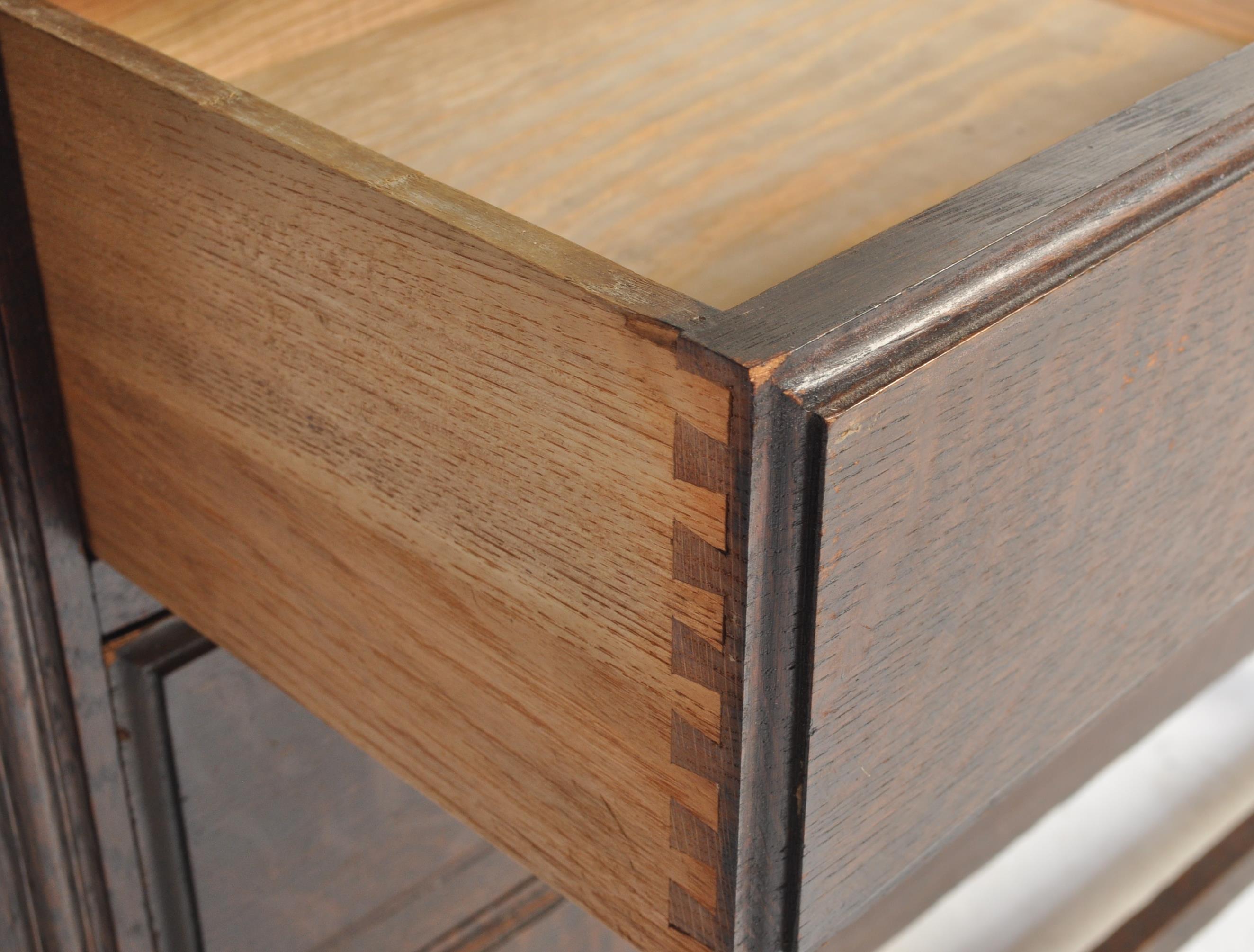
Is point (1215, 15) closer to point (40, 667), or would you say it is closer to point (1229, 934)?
point (40, 667)

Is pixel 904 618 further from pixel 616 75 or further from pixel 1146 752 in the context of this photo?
pixel 1146 752

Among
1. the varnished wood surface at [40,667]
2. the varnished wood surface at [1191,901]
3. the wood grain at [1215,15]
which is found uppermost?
the wood grain at [1215,15]

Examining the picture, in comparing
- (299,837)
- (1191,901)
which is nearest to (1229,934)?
(1191,901)

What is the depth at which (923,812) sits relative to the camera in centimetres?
46

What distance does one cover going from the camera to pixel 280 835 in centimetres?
87

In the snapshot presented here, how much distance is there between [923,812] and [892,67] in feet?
1.23

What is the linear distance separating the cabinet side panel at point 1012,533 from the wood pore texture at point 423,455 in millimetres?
39

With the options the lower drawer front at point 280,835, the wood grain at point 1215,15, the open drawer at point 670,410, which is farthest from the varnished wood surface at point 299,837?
the wood grain at point 1215,15

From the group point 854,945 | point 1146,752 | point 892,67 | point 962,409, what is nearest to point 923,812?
point 962,409

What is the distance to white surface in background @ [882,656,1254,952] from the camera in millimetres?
1295

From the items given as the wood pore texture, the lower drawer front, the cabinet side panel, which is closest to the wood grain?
the cabinet side panel

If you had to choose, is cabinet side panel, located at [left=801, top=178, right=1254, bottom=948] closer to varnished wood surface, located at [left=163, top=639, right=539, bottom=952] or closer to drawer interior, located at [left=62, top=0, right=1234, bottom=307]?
drawer interior, located at [left=62, top=0, right=1234, bottom=307]

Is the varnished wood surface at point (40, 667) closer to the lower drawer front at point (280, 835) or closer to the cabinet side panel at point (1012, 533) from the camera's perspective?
the lower drawer front at point (280, 835)

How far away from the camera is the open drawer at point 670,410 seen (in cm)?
36
